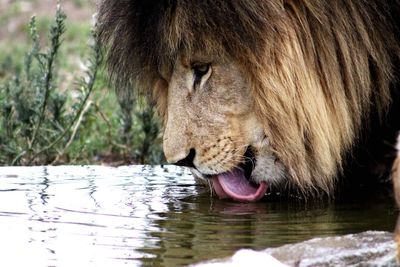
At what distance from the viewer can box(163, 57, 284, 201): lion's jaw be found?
418 cm

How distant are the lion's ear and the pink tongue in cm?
45

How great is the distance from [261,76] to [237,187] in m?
0.48

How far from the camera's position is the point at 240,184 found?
4.38 m

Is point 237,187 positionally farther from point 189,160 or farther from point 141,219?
point 141,219

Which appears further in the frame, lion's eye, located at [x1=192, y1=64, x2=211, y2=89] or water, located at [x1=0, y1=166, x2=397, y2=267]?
lion's eye, located at [x1=192, y1=64, x2=211, y2=89]

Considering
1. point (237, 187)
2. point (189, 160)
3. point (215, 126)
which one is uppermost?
point (215, 126)

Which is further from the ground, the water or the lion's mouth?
the lion's mouth

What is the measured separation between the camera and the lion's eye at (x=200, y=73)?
4262 mm

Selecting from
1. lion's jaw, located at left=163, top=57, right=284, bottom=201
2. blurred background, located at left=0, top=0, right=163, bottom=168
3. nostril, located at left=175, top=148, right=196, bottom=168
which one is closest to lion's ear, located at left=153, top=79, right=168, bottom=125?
lion's jaw, located at left=163, top=57, right=284, bottom=201

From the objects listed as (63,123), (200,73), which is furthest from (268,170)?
(63,123)

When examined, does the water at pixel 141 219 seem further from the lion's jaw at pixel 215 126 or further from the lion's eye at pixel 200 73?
the lion's eye at pixel 200 73

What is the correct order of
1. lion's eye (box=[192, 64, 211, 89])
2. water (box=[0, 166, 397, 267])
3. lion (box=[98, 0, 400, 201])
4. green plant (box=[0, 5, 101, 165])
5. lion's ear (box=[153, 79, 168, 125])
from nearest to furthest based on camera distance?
water (box=[0, 166, 397, 267]) < lion (box=[98, 0, 400, 201]) < lion's eye (box=[192, 64, 211, 89]) < lion's ear (box=[153, 79, 168, 125]) < green plant (box=[0, 5, 101, 165])

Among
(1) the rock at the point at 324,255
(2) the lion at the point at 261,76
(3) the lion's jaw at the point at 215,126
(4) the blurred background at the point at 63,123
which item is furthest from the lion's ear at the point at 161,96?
(1) the rock at the point at 324,255

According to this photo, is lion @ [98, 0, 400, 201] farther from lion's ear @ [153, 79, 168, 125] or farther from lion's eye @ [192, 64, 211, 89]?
lion's ear @ [153, 79, 168, 125]
